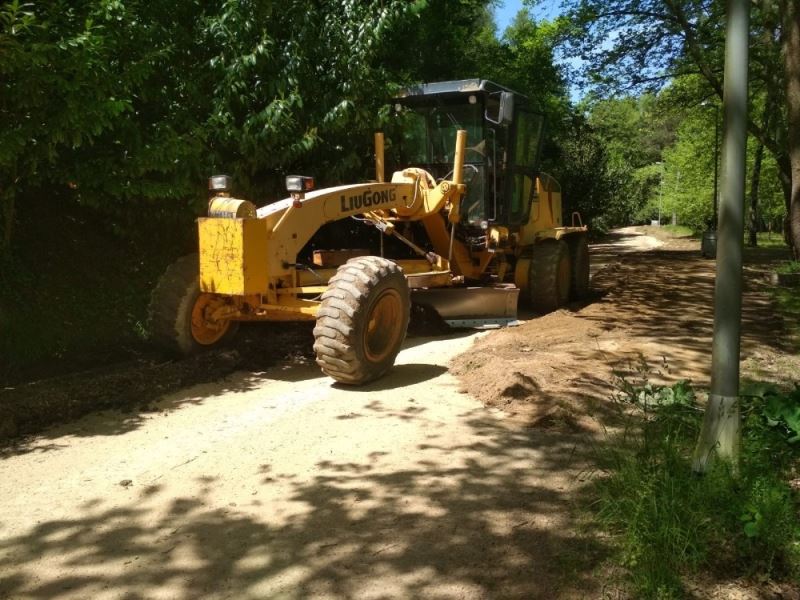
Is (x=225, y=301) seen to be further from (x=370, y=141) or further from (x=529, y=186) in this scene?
(x=529, y=186)

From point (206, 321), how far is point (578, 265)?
6.65 meters

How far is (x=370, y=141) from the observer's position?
10148 millimetres

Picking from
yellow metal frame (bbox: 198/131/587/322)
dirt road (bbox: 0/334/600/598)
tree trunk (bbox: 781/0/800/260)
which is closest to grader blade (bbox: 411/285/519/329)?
yellow metal frame (bbox: 198/131/587/322)

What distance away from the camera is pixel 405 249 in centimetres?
968

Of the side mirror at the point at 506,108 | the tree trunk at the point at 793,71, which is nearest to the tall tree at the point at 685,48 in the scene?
the tree trunk at the point at 793,71

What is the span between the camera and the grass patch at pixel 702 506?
3.21 meters

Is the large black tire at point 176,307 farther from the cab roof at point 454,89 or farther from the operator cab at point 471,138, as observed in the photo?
the cab roof at point 454,89

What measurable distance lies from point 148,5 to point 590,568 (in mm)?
6954

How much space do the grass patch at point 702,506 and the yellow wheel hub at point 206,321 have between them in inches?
172

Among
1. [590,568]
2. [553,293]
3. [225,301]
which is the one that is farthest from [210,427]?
[553,293]

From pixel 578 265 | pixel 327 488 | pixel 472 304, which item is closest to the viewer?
pixel 327 488

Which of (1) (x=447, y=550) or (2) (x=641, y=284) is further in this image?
(2) (x=641, y=284)

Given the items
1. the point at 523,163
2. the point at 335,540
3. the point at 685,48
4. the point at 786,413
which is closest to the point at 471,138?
the point at 523,163

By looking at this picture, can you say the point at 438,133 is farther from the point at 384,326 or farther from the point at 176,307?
the point at 176,307
